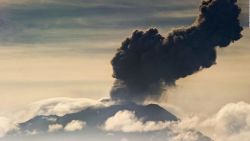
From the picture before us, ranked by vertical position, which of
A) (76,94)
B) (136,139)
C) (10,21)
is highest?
(10,21)

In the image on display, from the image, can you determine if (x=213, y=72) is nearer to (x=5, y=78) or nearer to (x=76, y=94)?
(x=76, y=94)

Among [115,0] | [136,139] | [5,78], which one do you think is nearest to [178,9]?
[115,0]

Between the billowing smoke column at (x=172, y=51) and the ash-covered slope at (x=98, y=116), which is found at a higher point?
the billowing smoke column at (x=172, y=51)

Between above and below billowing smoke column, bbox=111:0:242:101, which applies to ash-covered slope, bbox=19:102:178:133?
below

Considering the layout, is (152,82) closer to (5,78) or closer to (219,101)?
(219,101)

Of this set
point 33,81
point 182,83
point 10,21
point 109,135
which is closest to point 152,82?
point 182,83

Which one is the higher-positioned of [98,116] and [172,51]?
[172,51]

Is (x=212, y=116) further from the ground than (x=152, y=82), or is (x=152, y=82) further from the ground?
(x=152, y=82)
